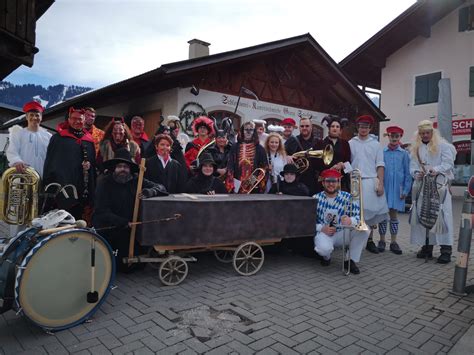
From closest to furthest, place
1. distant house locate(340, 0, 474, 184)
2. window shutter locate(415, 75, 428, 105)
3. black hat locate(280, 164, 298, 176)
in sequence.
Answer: black hat locate(280, 164, 298, 176) < distant house locate(340, 0, 474, 184) < window shutter locate(415, 75, 428, 105)

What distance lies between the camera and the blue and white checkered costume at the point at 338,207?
4.86m

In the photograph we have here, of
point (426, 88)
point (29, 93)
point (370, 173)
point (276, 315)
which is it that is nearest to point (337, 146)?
point (370, 173)

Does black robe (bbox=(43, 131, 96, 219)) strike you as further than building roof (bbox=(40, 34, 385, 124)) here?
No

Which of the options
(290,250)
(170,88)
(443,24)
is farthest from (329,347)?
(443,24)

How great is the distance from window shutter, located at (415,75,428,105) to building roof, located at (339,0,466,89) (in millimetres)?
1997

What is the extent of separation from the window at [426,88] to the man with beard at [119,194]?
53.4 ft

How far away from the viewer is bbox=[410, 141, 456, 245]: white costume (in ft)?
17.3

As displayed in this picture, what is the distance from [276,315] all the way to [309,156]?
2922mm

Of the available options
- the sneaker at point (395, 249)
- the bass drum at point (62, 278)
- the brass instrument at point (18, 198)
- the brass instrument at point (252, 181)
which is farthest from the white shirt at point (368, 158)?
the brass instrument at point (18, 198)

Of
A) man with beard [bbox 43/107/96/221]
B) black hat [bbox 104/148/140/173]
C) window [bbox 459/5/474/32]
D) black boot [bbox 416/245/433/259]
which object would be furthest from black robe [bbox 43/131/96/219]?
window [bbox 459/5/474/32]

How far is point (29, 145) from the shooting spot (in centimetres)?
466

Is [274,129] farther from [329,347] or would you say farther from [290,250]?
[329,347]

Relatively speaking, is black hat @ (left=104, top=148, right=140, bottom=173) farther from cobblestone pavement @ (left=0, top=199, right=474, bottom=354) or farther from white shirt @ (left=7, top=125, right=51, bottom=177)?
cobblestone pavement @ (left=0, top=199, right=474, bottom=354)

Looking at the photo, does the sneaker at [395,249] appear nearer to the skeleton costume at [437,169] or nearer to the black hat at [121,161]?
the skeleton costume at [437,169]
